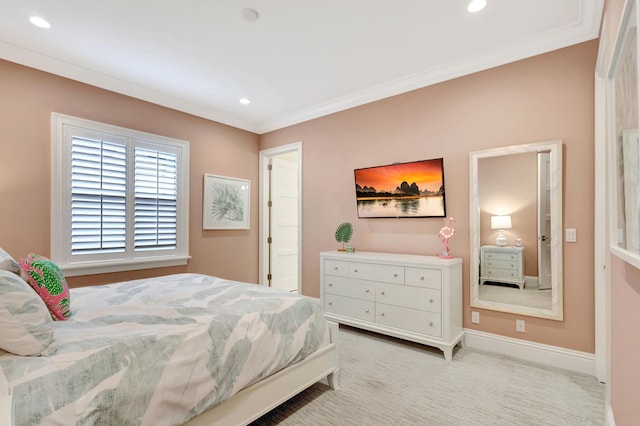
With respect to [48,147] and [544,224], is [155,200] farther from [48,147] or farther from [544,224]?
[544,224]

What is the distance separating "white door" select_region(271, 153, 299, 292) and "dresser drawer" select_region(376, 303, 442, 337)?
229 cm

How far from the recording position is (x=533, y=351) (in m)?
2.71

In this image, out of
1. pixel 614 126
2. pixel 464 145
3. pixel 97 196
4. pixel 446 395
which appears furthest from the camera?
pixel 97 196

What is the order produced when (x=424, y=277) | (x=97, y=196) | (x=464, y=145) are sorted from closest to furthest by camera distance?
1. (x=424, y=277)
2. (x=464, y=145)
3. (x=97, y=196)

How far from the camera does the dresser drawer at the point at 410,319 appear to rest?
2838 millimetres

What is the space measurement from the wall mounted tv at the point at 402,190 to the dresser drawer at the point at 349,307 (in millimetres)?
1034

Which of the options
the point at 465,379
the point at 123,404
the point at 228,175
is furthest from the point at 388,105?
the point at 123,404

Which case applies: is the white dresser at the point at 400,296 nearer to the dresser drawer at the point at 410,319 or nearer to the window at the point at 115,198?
the dresser drawer at the point at 410,319

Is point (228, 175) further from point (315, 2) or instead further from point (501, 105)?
point (501, 105)

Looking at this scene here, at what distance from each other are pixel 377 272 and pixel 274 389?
5.43 feet

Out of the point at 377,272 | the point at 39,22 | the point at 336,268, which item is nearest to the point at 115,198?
the point at 39,22

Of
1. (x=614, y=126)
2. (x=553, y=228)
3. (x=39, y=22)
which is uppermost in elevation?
(x=39, y=22)

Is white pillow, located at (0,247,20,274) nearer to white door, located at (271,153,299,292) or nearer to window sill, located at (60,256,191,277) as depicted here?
window sill, located at (60,256,191,277)

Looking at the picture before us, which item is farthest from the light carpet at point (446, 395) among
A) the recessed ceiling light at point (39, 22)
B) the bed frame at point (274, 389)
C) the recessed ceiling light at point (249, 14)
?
the recessed ceiling light at point (39, 22)
